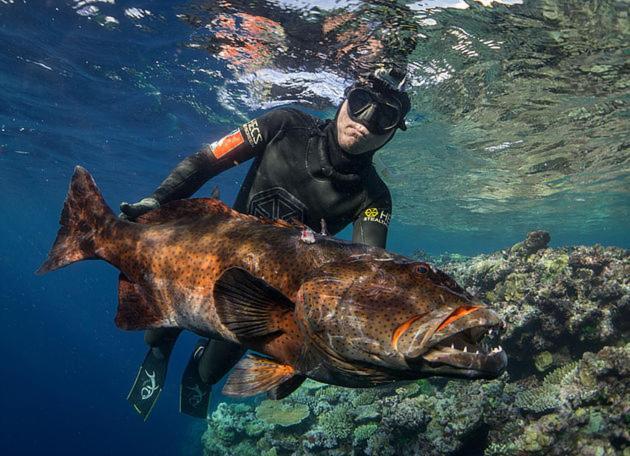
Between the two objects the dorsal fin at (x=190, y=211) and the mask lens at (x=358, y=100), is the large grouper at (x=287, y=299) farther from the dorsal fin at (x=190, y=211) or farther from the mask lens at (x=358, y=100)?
the mask lens at (x=358, y=100)

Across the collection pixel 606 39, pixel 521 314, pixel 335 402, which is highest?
pixel 606 39

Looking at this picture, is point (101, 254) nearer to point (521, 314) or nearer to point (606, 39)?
point (521, 314)

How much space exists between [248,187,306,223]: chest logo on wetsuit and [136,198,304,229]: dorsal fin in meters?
1.34

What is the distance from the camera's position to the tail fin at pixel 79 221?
320 cm

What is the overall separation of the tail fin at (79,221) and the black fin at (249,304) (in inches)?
68.1

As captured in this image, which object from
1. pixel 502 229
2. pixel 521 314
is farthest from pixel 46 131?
pixel 502 229

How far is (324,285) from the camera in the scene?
2.00 meters

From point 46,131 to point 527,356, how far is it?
25549mm

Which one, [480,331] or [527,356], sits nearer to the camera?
[480,331]

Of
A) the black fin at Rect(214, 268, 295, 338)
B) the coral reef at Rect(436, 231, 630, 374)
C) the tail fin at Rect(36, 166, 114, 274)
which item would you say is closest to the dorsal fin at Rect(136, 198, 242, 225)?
the tail fin at Rect(36, 166, 114, 274)

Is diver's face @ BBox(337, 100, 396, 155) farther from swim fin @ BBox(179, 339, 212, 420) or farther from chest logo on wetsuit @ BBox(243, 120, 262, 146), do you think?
swim fin @ BBox(179, 339, 212, 420)

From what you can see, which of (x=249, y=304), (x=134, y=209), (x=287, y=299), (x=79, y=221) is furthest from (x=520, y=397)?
(x=79, y=221)

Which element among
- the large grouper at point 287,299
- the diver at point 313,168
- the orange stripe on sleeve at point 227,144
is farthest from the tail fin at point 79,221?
the orange stripe on sleeve at point 227,144

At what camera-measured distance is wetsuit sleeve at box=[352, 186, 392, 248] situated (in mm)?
4324
